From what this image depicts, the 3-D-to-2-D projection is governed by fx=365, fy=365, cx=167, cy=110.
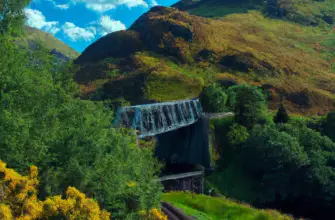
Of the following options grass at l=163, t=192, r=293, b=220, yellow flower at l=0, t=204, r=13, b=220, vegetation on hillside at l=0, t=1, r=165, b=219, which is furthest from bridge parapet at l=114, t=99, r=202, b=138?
yellow flower at l=0, t=204, r=13, b=220

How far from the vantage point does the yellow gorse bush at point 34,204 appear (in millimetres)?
11695

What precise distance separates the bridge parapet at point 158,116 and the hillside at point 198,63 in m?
8.72

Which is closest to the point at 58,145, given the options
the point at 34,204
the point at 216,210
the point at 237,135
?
the point at 34,204

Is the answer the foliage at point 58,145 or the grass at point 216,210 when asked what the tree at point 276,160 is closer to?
the grass at point 216,210

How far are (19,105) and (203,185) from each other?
131ft

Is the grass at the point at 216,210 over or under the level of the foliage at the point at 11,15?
under

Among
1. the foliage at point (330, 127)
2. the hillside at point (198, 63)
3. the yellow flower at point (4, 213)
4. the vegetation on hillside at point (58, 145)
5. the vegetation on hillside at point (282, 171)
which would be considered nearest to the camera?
the yellow flower at point (4, 213)

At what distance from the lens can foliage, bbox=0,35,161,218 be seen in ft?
54.2

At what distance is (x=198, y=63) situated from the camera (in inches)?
3775

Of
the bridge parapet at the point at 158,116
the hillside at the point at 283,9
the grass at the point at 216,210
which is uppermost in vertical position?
the hillside at the point at 283,9

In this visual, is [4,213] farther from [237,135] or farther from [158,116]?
[237,135]

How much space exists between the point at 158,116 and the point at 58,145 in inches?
1623

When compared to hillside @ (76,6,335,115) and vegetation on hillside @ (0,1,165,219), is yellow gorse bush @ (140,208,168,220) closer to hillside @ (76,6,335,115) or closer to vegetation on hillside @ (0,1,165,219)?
vegetation on hillside @ (0,1,165,219)

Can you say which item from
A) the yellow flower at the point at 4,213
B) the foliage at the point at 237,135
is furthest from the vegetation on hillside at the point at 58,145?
the foliage at the point at 237,135
